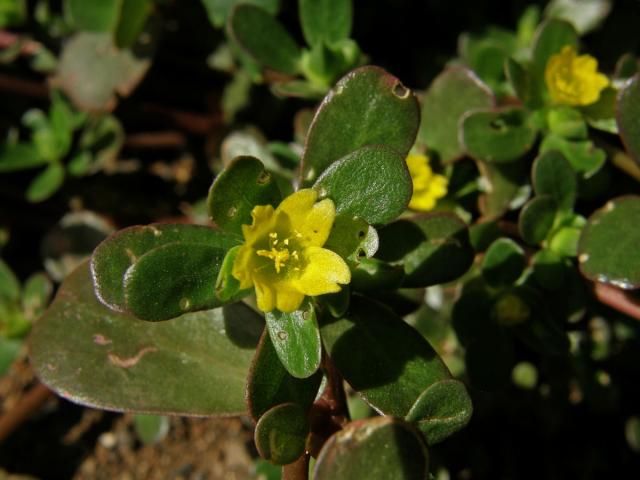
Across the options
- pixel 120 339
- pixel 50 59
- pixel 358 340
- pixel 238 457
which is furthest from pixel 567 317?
pixel 50 59

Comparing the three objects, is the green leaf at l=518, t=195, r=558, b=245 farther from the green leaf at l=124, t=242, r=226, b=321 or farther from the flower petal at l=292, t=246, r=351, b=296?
the green leaf at l=124, t=242, r=226, b=321

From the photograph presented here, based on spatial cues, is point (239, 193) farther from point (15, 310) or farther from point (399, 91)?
point (15, 310)

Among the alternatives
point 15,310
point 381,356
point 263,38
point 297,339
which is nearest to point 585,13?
point 263,38

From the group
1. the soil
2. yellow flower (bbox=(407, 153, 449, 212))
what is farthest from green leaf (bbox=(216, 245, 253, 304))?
the soil

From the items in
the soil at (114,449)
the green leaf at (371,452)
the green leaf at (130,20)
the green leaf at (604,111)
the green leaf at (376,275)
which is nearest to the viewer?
the green leaf at (371,452)

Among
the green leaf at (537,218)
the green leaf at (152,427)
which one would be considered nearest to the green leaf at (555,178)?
the green leaf at (537,218)

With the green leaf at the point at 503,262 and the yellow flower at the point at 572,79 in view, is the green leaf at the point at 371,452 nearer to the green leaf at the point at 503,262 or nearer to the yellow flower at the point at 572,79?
the green leaf at the point at 503,262
